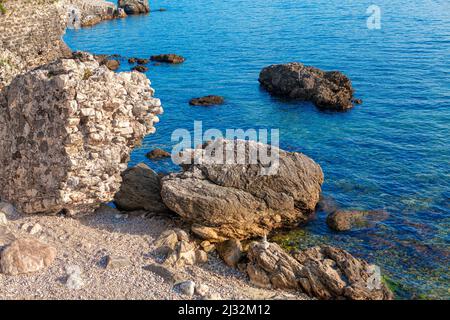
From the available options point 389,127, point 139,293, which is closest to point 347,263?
point 139,293

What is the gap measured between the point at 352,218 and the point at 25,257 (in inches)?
772

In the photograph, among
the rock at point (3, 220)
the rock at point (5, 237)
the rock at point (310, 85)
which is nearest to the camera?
the rock at point (5, 237)

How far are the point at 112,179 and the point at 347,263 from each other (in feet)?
42.3

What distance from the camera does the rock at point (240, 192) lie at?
87.6ft

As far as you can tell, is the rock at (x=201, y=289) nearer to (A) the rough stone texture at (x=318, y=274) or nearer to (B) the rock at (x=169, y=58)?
(A) the rough stone texture at (x=318, y=274)

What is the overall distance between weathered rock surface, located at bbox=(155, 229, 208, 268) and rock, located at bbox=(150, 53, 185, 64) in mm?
48013

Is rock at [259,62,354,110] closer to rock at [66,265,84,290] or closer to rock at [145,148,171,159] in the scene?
rock at [145,148,171,159]

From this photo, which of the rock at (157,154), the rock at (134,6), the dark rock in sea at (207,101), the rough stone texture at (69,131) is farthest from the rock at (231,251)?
the rock at (134,6)

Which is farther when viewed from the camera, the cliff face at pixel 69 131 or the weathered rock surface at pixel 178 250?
the cliff face at pixel 69 131

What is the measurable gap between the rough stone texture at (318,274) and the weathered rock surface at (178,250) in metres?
2.74

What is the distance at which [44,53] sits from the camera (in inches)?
1670

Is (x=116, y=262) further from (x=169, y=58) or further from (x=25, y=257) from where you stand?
(x=169, y=58)

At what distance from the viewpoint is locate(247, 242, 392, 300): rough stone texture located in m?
22.1
